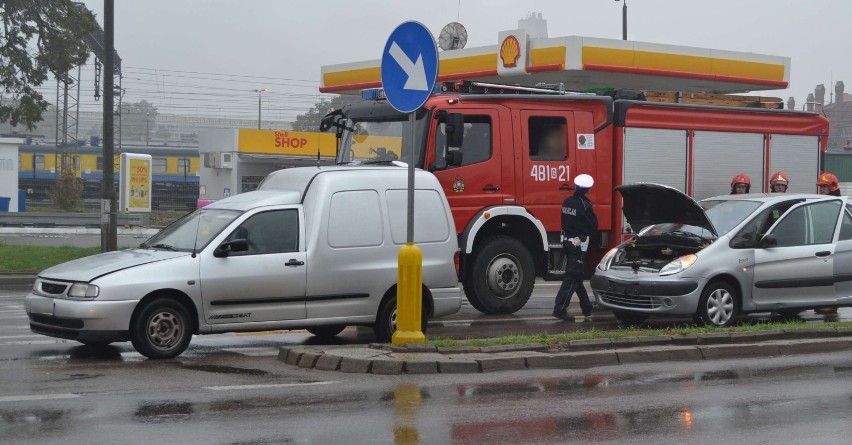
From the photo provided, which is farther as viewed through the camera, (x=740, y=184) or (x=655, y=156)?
(x=740, y=184)

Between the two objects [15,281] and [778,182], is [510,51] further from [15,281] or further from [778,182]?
[15,281]

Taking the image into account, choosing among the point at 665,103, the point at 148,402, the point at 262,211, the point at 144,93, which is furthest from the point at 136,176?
the point at 148,402

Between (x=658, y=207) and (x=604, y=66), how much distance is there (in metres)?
14.8

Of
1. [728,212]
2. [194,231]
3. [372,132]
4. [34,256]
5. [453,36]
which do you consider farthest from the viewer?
[453,36]

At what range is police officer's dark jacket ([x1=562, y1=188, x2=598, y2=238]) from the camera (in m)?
14.2

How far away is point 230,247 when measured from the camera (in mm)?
11234

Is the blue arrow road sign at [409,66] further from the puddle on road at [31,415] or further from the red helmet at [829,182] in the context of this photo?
the red helmet at [829,182]

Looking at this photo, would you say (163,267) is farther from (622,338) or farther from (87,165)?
(87,165)

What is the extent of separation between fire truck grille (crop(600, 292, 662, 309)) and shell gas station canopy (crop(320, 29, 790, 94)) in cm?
1513

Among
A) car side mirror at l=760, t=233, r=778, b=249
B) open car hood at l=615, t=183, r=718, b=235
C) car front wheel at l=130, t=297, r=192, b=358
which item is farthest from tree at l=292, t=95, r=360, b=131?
car front wheel at l=130, t=297, r=192, b=358

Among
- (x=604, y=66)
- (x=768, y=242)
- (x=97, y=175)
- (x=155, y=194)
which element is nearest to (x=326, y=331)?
(x=768, y=242)

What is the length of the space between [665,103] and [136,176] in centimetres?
2971

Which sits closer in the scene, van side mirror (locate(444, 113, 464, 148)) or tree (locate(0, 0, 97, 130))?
van side mirror (locate(444, 113, 464, 148))

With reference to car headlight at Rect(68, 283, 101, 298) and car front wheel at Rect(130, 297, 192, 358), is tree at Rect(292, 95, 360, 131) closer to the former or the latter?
car front wheel at Rect(130, 297, 192, 358)
